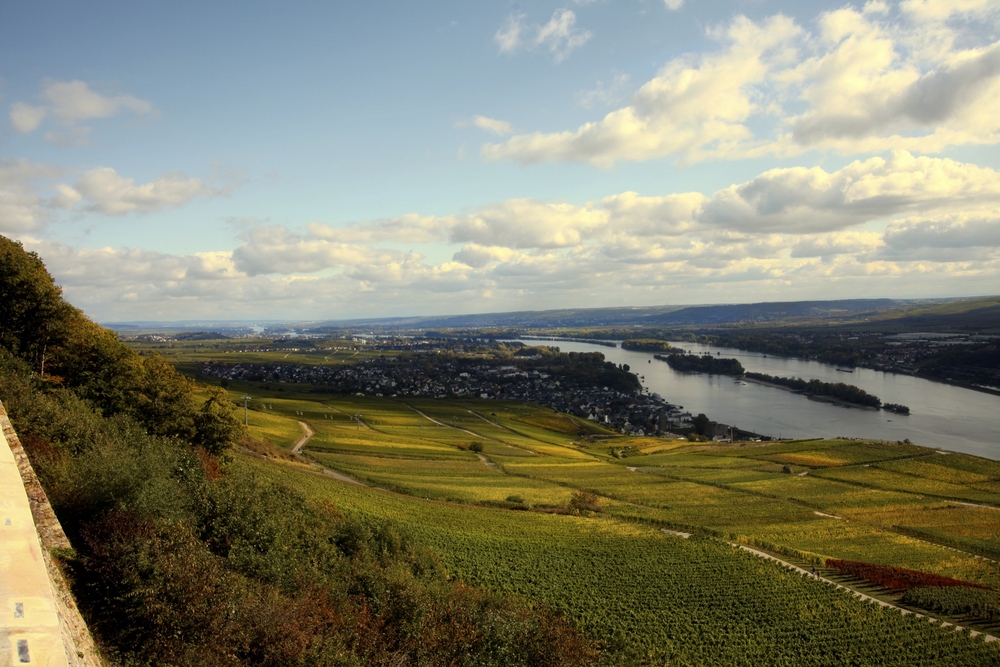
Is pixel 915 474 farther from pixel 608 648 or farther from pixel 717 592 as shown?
pixel 608 648

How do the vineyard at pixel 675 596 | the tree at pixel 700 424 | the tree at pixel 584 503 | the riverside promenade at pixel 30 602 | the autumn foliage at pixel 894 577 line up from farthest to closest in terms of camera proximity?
the tree at pixel 700 424
the tree at pixel 584 503
the autumn foliage at pixel 894 577
the vineyard at pixel 675 596
the riverside promenade at pixel 30 602

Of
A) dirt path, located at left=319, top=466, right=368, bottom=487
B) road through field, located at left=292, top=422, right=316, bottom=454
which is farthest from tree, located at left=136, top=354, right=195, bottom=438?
road through field, located at left=292, top=422, right=316, bottom=454

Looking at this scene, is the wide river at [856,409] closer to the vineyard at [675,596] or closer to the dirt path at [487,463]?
the dirt path at [487,463]

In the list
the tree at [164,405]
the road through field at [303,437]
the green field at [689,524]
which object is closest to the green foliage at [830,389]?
the green field at [689,524]

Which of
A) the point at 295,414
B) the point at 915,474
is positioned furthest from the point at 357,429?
the point at 915,474

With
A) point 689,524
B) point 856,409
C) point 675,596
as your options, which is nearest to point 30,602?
point 675,596

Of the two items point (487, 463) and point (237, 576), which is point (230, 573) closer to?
point (237, 576)
